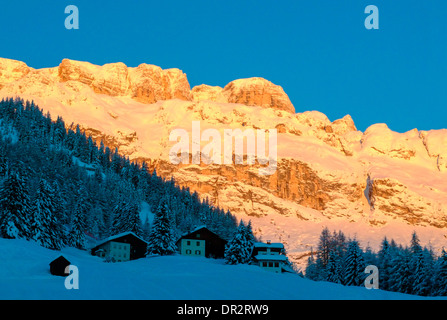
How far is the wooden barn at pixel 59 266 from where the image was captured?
59.2 meters

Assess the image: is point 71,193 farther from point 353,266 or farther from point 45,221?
point 353,266

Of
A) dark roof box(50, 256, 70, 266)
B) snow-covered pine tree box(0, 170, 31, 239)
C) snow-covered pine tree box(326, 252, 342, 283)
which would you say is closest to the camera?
dark roof box(50, 256, 70, 266)

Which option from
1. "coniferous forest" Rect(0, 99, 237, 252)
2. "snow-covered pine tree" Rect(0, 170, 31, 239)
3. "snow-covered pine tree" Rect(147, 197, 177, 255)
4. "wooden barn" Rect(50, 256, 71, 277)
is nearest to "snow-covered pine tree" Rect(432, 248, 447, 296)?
"snow-covered pine tree" Rect(147, 197, 177, 255)

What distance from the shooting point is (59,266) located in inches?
2362

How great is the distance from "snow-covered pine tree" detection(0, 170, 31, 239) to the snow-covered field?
4286mm

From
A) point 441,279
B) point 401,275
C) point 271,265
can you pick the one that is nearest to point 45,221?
point 271,265

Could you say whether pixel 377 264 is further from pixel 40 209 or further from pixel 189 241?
pixel 40 209

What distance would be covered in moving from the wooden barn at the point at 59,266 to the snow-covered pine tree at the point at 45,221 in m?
21.8

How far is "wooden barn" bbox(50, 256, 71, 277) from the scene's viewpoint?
59.2 metres

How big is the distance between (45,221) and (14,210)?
4.91m

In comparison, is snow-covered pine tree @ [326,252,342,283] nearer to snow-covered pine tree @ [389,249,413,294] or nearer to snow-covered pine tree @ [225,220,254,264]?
snow-covered pine tree @ [389,249,413,294]

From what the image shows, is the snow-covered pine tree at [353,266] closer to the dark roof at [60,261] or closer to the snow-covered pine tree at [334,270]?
the snow-covered pine tree at [334,270]

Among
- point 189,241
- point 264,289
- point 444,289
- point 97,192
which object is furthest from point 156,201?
point 264,289

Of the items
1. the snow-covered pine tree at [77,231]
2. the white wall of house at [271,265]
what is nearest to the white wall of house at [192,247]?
the white wall of house at [271,265]
